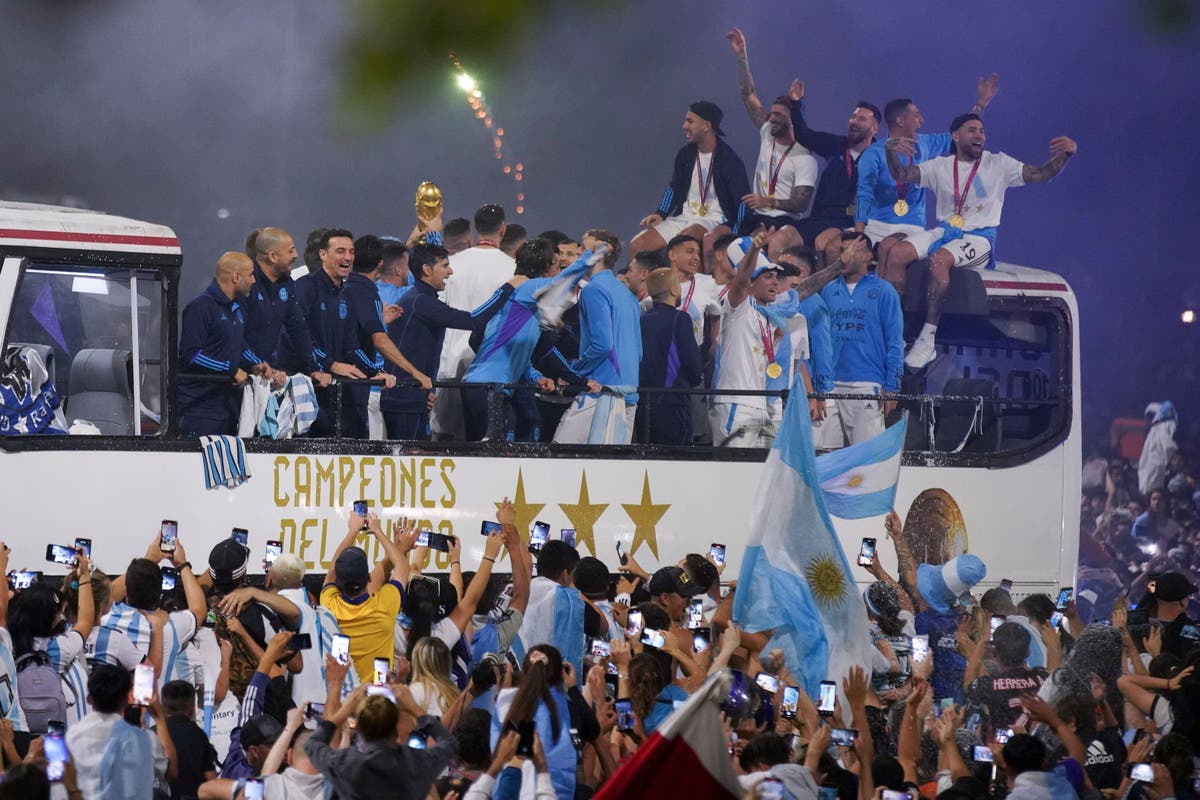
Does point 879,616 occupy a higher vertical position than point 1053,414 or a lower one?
lower

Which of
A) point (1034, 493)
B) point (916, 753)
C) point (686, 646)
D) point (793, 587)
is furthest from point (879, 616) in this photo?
point (1034, 493)

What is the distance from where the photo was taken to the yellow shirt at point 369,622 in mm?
7215

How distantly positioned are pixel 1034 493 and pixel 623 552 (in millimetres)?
3080

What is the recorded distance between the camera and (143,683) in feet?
17.1

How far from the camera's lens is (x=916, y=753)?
570 cm

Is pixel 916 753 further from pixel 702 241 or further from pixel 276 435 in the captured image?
pixel 702 241

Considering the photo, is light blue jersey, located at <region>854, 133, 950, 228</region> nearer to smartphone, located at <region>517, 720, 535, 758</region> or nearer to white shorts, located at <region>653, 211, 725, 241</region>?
white shorts, located at <region>653, 211, 725, 241</region>

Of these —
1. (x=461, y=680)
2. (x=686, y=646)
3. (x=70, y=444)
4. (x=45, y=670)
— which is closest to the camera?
(x=45, y=670)

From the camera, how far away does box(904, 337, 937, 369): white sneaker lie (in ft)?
37.9

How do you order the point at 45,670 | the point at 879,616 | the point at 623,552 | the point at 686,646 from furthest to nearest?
the point at 623,552 → the point at 879,616 → the point at 686,646 → the point at 45,670

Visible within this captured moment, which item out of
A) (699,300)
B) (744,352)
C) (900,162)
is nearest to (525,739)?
(744,352)

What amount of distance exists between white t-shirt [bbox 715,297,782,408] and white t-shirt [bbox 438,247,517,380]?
1475 millimetres

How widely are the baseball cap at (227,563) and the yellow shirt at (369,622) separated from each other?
450 millimetres

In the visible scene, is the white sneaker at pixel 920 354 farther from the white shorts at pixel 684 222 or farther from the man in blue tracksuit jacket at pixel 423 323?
the man in blue tracksuit jacket at pixel 423 323
